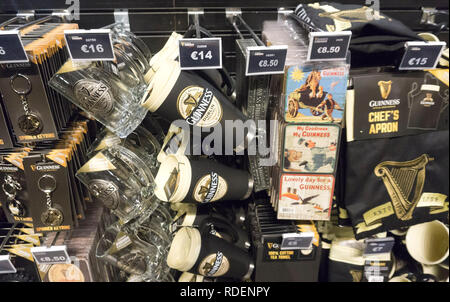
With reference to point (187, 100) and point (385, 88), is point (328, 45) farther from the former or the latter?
point (187, 100)

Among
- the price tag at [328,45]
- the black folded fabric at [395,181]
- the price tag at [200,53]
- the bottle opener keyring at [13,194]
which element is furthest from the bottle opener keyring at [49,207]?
the black folded fabric at [395,181]

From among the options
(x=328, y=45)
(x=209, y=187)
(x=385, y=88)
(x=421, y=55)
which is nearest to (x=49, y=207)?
(x=209, y=187)

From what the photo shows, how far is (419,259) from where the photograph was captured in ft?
5.15

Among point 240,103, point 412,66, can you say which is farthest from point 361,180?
point 240,103

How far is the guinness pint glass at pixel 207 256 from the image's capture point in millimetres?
1238

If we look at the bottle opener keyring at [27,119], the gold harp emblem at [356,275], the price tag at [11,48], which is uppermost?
the price tag at [11,48]

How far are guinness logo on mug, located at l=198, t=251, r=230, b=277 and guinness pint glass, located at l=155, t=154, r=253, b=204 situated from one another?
0.22 meters

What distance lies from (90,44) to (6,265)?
37.4 inches

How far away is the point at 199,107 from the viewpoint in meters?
1.09

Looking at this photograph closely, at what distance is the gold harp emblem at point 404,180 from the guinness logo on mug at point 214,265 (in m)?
0.69

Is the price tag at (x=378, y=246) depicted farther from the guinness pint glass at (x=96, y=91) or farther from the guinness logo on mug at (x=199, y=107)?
the guinness pint glass at (x=96, y=91)

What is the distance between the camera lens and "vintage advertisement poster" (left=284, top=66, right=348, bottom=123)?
110cm

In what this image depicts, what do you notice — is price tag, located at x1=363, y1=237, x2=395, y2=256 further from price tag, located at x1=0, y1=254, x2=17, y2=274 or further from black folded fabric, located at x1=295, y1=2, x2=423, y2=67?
price tag, located at x1=0, y1=254, x2=17, y2=274

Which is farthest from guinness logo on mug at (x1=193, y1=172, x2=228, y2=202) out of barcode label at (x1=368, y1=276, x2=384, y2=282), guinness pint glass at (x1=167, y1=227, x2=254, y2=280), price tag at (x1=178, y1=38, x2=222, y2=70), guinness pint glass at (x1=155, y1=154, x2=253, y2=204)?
barcode label at (x1=368, y1=276, x2=384, y2=282)
